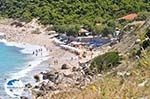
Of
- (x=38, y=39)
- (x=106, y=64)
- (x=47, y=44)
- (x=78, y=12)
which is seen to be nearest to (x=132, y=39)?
(x=106, y=64)

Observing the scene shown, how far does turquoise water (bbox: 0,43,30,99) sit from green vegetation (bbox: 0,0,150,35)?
1006 centimetres

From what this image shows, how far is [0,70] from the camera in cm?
4353

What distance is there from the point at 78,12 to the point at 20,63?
111 ft

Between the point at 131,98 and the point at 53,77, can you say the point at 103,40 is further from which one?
the point at 131,98

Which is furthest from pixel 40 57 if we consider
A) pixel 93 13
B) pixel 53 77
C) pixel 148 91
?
pixel 148 91

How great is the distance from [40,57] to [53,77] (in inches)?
771

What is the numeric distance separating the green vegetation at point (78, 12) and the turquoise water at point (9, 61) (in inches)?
396

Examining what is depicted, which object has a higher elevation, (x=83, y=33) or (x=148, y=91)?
(x=148, y=91)

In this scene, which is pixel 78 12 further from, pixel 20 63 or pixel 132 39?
pixel 132 39

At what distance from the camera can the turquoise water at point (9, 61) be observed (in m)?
39.2

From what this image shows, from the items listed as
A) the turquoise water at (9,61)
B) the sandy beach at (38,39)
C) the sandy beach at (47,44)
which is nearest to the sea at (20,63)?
the turquoise water at (9,61)

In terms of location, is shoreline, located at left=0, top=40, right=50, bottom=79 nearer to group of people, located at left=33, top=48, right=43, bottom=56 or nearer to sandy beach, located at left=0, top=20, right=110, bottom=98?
sandy beach, located at left=0, top=20, right=110, bottom=98

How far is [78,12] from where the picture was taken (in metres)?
81.2

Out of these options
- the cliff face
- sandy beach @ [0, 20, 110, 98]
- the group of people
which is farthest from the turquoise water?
the cliff face
